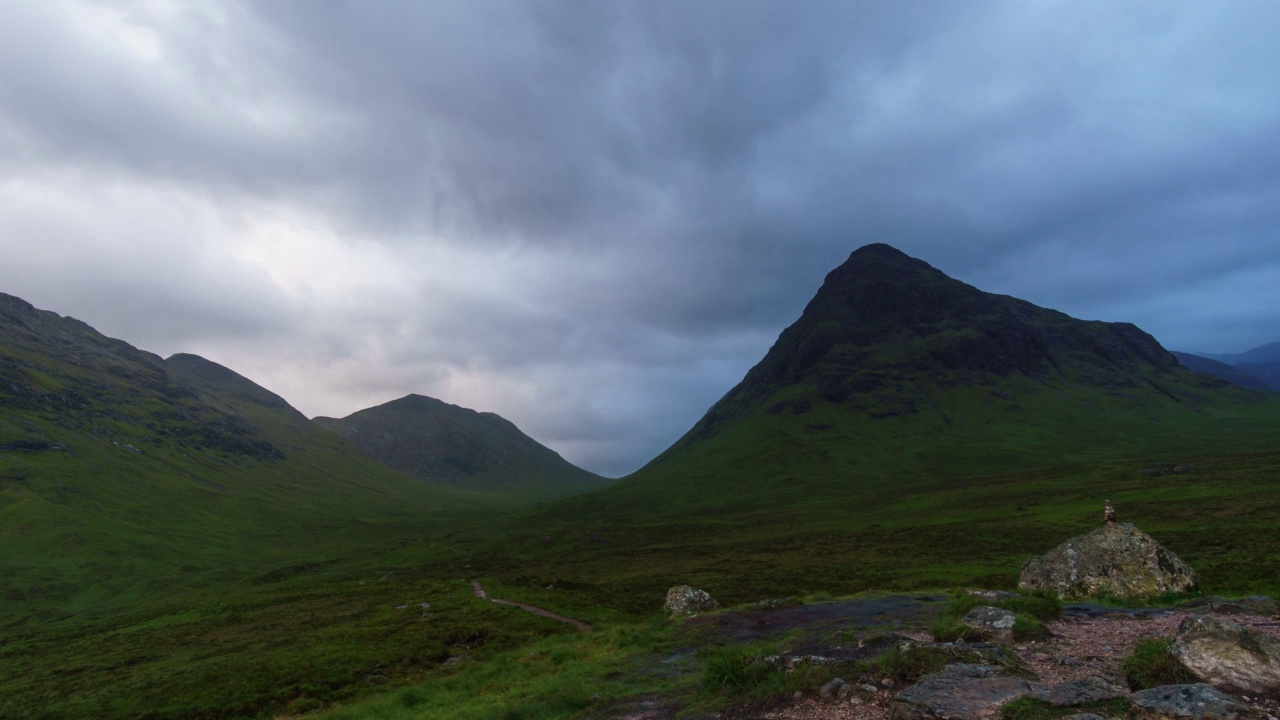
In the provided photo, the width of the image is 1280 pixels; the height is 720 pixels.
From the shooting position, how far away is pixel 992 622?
16.0 metres

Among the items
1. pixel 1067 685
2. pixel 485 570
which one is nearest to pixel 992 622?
pixel 1067 685

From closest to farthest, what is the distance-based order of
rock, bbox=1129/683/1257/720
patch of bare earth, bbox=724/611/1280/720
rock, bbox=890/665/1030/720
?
rock, bbox=1129/683/1257/720, rock, bbox=890/665/1030/720, patch of bare earth, bbox=724/611/1280/720

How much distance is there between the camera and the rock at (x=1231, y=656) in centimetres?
940

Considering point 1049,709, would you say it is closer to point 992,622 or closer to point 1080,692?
point 1080,692

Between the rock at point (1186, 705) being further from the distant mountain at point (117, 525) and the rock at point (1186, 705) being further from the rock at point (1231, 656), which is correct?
the distant mountain at point (117, 525)

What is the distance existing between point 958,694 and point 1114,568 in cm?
2246

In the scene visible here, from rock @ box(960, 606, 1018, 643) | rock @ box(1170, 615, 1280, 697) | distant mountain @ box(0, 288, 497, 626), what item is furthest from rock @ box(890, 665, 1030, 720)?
distant mountain @ box(0, 288, 497, 626)

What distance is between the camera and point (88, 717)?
27734mm

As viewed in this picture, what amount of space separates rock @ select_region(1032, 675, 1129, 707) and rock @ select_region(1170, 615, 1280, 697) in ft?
4.39

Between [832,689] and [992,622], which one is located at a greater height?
[832,689]

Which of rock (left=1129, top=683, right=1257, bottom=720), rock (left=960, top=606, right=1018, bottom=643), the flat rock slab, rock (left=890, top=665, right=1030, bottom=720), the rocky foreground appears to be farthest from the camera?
the flat rock slab

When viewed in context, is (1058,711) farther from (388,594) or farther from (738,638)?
(388,594)

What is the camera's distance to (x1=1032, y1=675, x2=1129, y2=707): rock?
9828 millimetres

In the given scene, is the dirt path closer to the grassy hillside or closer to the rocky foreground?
the grassy hillside
